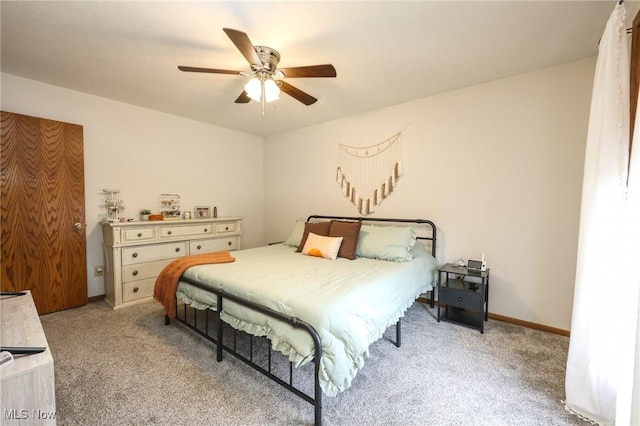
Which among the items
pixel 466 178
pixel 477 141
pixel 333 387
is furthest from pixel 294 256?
pixel 477 141

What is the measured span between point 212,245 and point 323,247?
196 cm

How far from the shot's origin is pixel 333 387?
1.44 m

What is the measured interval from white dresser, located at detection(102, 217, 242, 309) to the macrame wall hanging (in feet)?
7.20

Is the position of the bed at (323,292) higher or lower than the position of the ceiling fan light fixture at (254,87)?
lower

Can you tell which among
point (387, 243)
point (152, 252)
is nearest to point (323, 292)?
point (387, 243)

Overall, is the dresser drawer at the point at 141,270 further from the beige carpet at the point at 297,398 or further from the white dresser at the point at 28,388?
the white dresser at the point at 28,388

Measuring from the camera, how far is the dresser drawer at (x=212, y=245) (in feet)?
12.6

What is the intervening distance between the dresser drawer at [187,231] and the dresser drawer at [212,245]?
0.40 ft

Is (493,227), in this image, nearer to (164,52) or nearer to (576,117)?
(576,117)

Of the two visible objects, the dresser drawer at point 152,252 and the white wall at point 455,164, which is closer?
the white wall at point 455,164

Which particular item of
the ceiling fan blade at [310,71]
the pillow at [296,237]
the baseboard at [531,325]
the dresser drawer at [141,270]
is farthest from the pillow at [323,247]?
the dresser drawer at [141,270]

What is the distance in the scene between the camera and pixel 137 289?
3268 millimetres

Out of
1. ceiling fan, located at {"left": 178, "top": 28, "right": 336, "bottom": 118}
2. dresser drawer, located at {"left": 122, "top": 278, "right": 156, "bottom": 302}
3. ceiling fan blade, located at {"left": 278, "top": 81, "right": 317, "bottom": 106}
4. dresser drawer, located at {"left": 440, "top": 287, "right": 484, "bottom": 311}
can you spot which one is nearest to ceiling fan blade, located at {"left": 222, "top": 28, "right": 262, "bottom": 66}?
ceiling fan, located at {"left": 178, "top": 28, "right": 336, "bottom": 118}

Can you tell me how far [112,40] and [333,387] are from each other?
9.73ft
